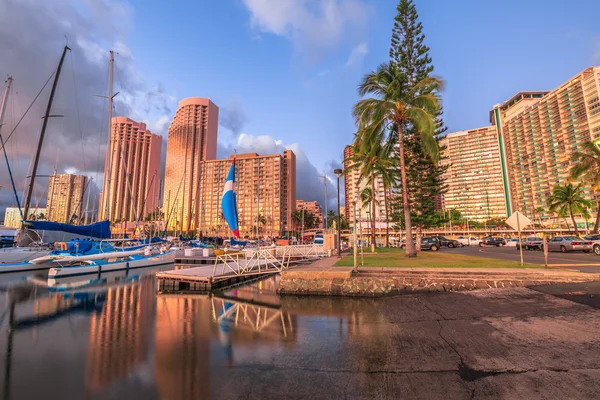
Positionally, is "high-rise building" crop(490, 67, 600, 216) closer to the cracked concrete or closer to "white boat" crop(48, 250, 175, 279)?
the cracked concrete

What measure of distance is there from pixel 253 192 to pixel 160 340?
436 feet

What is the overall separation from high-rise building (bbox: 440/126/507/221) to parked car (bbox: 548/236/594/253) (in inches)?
4622

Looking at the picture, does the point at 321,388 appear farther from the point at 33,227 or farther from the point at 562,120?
the point at 562,120

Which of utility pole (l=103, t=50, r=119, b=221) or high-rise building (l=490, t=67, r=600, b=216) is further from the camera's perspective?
high-rise building (l=490, t=67, r=600, b=216)

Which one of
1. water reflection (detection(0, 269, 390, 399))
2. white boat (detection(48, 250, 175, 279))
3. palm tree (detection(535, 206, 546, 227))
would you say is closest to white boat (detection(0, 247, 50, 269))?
white boat (detection(48, 250, 175, 279))

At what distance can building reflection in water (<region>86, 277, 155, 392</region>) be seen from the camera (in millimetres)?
5647

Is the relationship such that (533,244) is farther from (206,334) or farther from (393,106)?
(206,334)

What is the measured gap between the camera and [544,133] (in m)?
110

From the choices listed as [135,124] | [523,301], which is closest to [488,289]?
[523,301]

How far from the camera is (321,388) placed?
462cm

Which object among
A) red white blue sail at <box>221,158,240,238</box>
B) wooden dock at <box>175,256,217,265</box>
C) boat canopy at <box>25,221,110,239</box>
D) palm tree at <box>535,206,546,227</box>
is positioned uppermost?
palm tree at <box>535,206,546,227</box>

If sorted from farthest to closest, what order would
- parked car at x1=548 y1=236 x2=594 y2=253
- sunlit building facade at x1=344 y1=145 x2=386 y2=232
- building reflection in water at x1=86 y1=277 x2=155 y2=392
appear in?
1. sunlit building facade at x1=344 y1=145 x2=386 y2=232
2. parked car at x1=548 y1=236 x2=594 y2=253
3. building reflection in water at x1=86 y1=277 x2=155 y2=392

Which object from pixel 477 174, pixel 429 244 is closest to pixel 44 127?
pixel 429 244

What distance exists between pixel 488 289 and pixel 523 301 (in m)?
1.84
